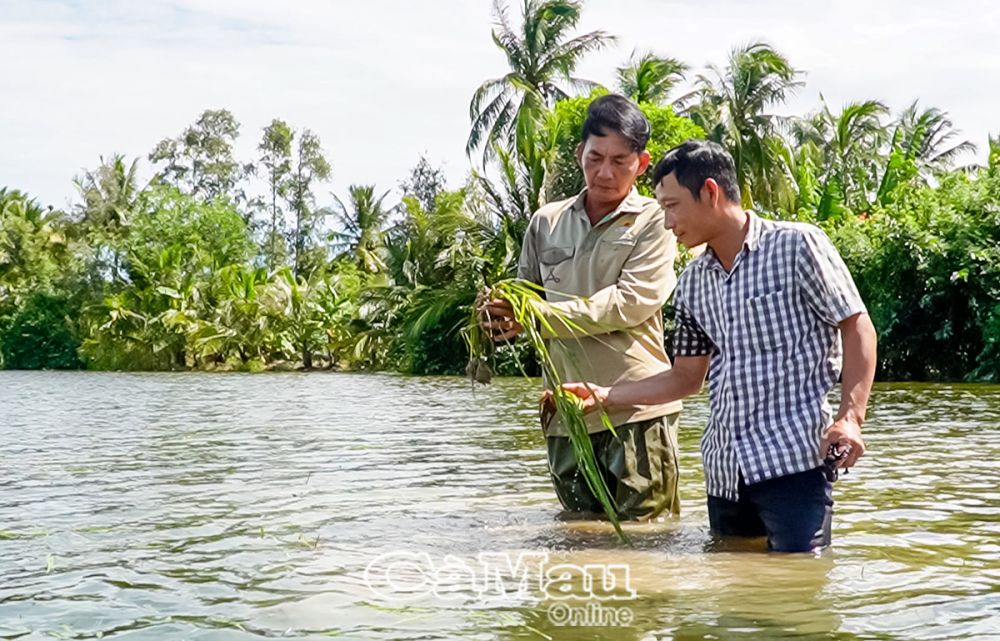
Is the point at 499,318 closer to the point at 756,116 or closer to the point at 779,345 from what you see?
the point at 779,345

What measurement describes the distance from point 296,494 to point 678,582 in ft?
13.0

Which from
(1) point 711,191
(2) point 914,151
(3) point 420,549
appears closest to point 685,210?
(1) point 711,191

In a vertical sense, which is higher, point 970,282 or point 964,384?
point 970,282

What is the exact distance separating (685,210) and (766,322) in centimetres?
50

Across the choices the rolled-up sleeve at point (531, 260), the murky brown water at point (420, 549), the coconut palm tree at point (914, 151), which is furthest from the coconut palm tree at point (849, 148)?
the rolled-up sleeve at point (531, 260)

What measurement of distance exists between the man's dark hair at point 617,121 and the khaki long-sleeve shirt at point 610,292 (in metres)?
0.30

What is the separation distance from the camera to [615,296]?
507 centimetres

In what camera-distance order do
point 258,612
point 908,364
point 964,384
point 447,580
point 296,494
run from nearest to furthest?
1. point 258,612
2. point 447,580
3. point 296,494
4. point 964,384
5. point 908,364

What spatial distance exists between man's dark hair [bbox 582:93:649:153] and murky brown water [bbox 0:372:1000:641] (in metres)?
1.72

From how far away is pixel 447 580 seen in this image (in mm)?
4902

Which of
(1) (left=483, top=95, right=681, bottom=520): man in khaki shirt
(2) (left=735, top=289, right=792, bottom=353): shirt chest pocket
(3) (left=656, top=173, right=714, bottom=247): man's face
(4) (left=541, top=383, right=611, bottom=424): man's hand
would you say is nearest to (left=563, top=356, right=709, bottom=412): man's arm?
(4) (left=541, top=383, right=611, bottom=424): man's hand

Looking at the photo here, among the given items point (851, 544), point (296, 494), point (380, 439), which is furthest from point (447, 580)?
point (380, 439)

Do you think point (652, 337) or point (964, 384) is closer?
point (652, 337)

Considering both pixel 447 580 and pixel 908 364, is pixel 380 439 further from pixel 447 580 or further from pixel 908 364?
pixel 908 364
